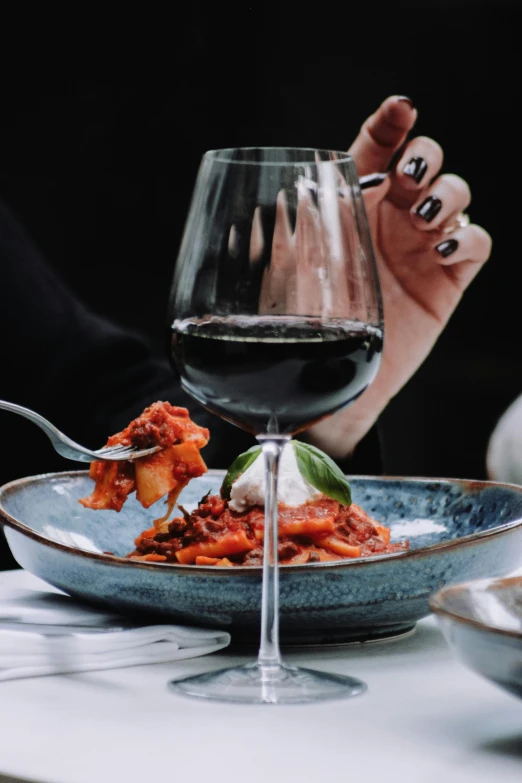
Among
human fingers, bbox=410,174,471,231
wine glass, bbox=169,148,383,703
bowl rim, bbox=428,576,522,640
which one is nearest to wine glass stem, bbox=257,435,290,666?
wine glass, bbox=169,148,383,703

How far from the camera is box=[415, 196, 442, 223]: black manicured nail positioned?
6.76 ft

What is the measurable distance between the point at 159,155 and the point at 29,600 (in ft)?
7.30

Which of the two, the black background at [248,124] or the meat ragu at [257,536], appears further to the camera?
the black background at [248,124]

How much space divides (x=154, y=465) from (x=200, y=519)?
0.07 m

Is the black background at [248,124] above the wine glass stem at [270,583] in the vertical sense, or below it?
above

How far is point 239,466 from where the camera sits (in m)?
0.97

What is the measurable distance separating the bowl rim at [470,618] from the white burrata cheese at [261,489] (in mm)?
293

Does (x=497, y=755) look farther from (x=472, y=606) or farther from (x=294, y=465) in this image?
(x=294, y=465)

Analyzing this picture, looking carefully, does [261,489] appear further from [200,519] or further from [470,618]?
[470,618]

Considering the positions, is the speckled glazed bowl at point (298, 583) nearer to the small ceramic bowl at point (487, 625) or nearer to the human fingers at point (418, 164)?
the small ceramic bowl at point (487, 625)

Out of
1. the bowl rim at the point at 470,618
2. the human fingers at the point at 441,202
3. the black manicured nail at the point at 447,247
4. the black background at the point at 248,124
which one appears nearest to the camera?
the bowl rim at the point at 470,618

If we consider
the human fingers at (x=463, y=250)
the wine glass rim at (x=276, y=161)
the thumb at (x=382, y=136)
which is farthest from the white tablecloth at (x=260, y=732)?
the thumb at (x=382, y=136)

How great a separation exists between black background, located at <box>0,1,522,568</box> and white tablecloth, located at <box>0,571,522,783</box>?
2203 mm

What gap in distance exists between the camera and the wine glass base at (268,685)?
0.73 meters
